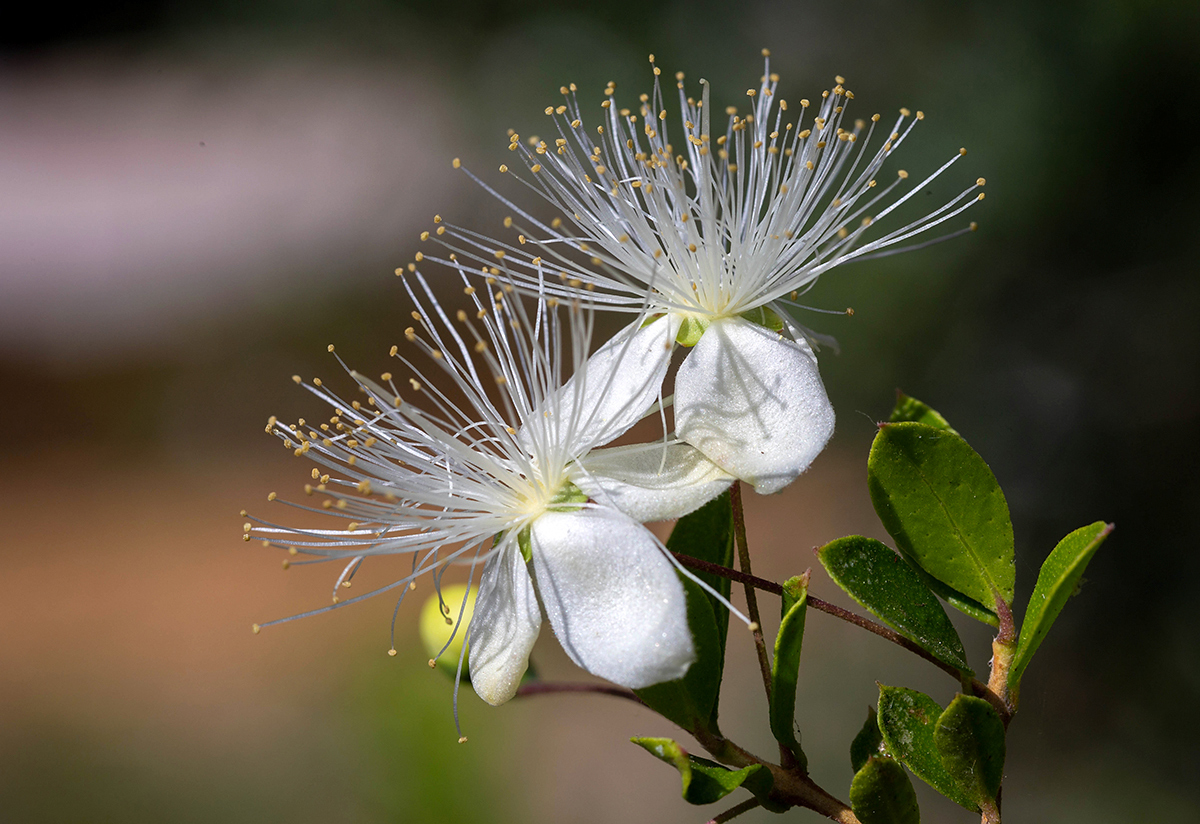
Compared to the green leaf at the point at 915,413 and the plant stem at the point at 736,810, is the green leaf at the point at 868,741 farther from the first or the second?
the green leaf at the point at 915,413

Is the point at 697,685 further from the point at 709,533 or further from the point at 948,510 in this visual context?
the point at 948,510

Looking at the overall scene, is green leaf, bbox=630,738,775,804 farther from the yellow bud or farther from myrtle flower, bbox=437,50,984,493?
the yellow bud

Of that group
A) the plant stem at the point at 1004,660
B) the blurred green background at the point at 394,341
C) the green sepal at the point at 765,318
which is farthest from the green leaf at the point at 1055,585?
the blurred green background at the point at 394,341

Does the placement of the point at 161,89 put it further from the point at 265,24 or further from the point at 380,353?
the point at 380,353

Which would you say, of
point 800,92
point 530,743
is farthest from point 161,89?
point 530,743

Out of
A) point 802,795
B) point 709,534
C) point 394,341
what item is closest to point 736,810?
point 802,795

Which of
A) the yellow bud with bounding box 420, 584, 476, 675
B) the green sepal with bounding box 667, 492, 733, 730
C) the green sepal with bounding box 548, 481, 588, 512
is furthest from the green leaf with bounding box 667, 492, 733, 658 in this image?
the yellow bud with bounding box 420, 584, 476, 675
